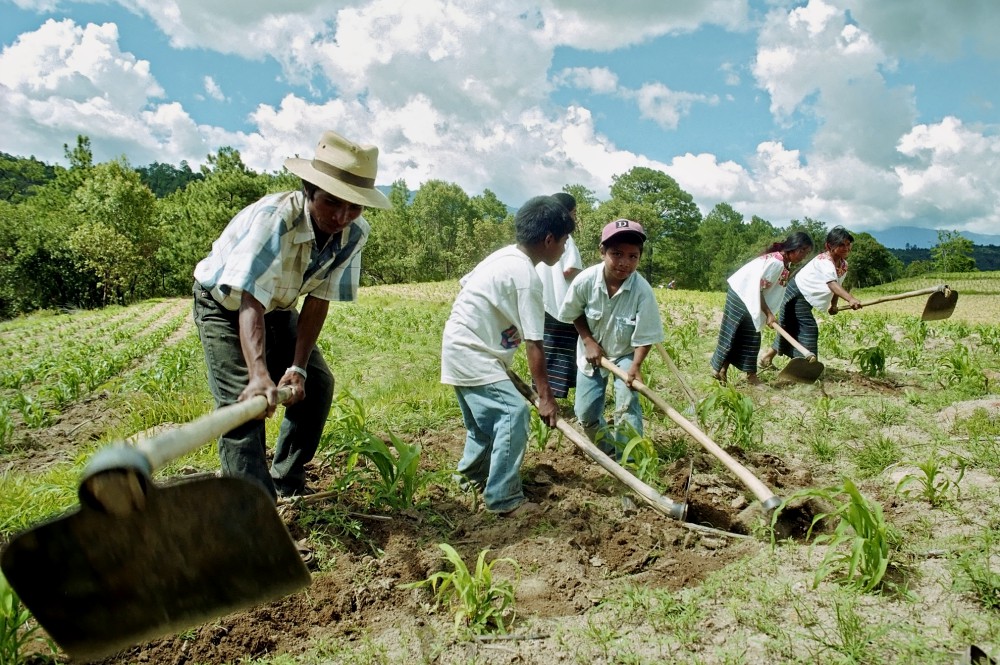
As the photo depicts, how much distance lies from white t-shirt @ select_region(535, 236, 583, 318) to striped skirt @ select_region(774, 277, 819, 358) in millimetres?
2730

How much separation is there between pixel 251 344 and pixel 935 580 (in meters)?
2.93

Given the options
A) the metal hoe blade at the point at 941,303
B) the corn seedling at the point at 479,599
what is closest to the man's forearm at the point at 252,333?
the corn seedling at the point at 479,599

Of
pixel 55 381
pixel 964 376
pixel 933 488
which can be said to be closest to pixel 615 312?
pixel 933 488

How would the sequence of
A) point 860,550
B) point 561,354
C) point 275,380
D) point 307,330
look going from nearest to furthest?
point 860,550 → point 307,330 → point 275,380 → point 561,354

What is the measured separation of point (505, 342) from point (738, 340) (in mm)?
3560

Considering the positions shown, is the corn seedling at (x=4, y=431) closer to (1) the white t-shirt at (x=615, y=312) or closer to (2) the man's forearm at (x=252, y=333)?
(2) the man's forearm at (x=252, y=333)

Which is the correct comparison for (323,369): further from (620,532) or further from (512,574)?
(620,532)

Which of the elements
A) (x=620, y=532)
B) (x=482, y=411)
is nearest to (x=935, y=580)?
(x=620, y=532)

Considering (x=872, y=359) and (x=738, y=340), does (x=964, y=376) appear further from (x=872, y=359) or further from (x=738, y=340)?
(x=738, y=340)

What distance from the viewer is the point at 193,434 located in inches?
67.9

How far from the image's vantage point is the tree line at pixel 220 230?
3312 cm

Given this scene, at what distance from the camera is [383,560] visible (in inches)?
109

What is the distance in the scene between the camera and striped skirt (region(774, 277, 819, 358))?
250 inches

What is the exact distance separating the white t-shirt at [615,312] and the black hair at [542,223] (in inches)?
34.2
